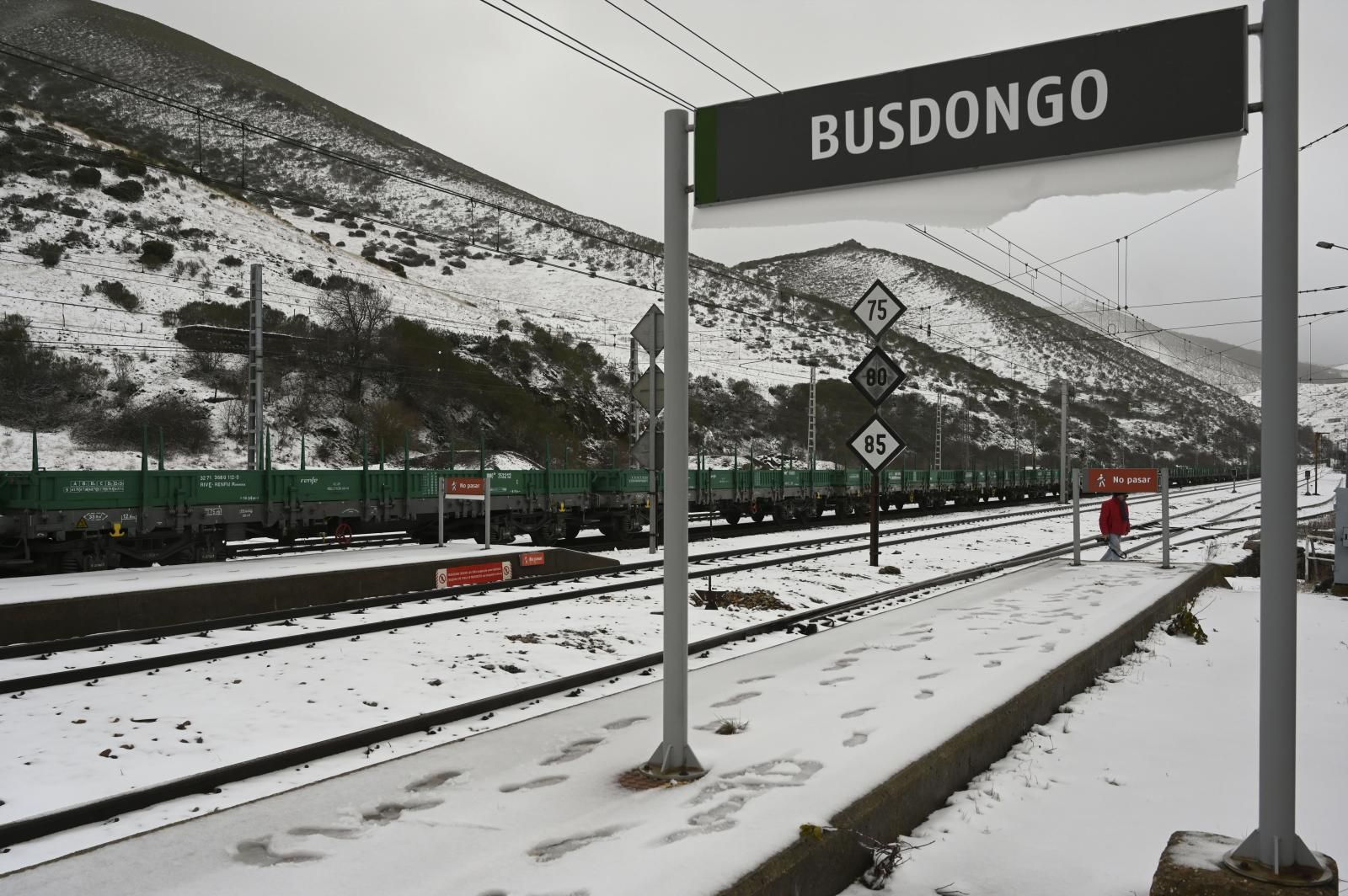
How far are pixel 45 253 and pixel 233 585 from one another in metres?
42.5

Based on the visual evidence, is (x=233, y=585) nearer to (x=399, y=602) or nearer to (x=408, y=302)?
(x=399, y=602)

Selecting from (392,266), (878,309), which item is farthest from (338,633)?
(392,266)

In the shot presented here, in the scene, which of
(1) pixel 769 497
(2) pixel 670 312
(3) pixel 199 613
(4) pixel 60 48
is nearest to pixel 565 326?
(1) pixel 769 497

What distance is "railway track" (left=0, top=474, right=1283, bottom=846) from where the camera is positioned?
4.47 meters

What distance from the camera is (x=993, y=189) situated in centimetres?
360

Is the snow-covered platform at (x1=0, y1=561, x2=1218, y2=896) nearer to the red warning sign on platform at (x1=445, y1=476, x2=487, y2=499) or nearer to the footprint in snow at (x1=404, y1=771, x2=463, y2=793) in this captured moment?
the footprint in snow at (x1=404, y1=771, x2=463, y2=793)

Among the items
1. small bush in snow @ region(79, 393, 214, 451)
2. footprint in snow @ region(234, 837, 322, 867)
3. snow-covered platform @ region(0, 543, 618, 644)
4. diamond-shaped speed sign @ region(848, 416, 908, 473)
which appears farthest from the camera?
small bush in snow @ region(79, 393, 214, 451)

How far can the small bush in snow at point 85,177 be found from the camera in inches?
2004

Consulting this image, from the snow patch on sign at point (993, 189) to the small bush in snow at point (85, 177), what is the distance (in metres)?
59.0

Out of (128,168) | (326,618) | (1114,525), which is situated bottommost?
(326,618)

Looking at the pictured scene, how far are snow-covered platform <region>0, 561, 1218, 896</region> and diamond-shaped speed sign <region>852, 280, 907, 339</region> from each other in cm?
719

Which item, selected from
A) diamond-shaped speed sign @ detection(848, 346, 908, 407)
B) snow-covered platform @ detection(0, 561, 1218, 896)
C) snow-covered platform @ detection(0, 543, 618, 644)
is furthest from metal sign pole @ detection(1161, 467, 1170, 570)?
snow-covered platform @ detection(0, 543, 618, 644)

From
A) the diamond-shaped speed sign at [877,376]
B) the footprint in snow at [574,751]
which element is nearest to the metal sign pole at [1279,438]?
the footprint in snow at [574,751]

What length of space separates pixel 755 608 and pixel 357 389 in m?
38.5
